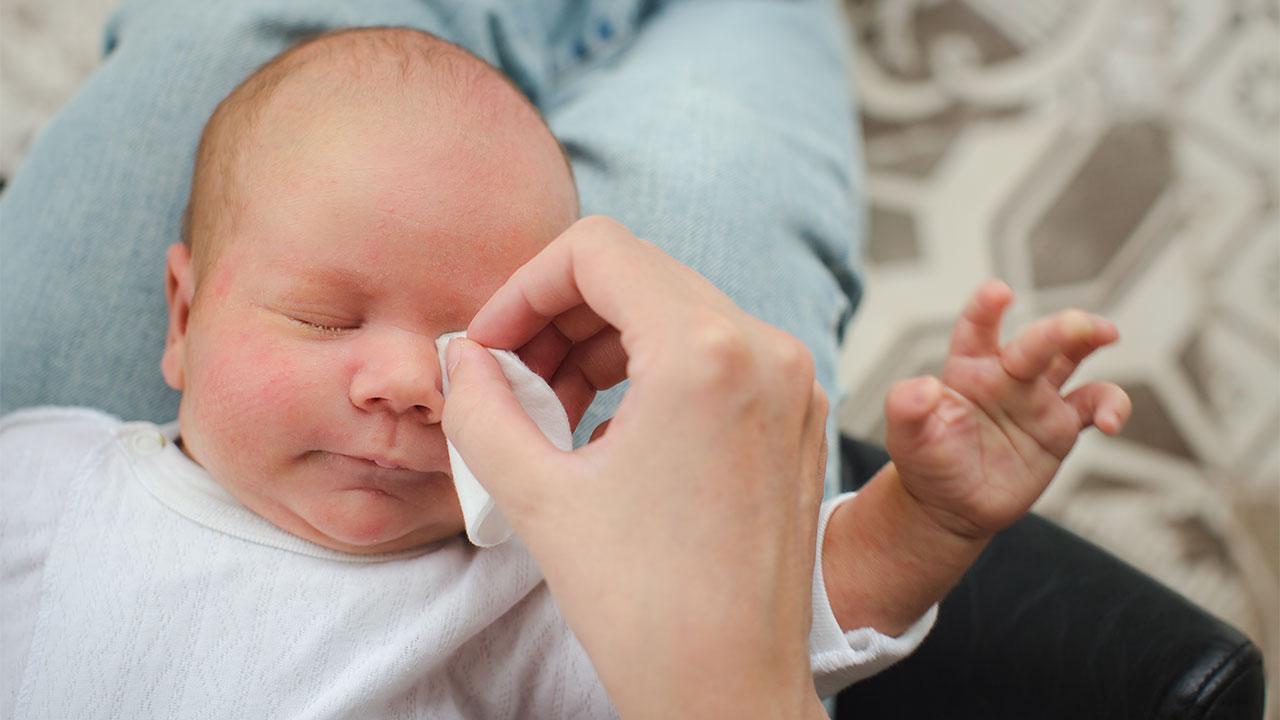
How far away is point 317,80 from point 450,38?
0.37 metres

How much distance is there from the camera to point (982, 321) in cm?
73

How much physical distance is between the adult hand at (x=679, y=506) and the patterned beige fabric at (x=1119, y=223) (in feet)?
3.84

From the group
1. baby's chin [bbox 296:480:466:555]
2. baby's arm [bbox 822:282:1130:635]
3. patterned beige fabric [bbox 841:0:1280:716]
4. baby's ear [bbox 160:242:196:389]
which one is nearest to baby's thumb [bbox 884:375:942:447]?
baby's arm [bbox 822:282:1130:635]

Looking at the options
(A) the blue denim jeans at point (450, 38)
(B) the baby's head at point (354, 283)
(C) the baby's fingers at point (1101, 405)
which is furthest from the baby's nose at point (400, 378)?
(C) the baby's fingers at point (1101, 405)

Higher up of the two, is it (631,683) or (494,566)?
(631,683)

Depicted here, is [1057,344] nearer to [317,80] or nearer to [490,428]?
[490,428]

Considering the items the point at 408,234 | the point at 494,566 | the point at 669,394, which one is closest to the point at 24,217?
the point at 408,234

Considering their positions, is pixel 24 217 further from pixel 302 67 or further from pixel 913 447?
pixel 913 447

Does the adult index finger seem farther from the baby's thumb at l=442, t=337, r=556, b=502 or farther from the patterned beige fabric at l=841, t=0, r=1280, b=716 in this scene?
the patterned beige fabric at l=841, t=0, r=1280, b=716

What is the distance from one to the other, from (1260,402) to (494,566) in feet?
4.79

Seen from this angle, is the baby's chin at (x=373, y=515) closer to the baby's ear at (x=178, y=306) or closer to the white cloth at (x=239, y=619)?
the white cloth at (x=239, y=619)

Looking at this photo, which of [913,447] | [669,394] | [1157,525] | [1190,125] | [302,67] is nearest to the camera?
[669,394]

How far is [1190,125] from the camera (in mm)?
1828

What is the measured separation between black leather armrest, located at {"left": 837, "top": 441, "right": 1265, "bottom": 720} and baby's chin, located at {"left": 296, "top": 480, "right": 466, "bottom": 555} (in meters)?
0.45
